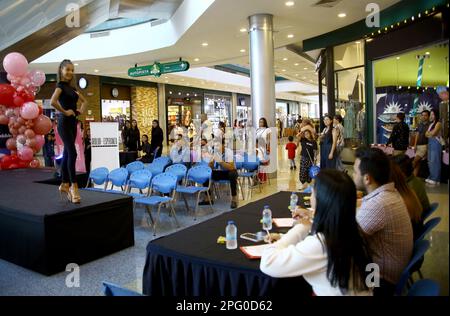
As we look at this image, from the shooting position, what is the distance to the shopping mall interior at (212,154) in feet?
7.09

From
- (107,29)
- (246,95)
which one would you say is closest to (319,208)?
(107,29)

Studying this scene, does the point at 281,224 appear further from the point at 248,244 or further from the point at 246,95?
the point at 246,95

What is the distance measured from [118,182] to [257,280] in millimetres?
4834

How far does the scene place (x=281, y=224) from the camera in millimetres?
2908

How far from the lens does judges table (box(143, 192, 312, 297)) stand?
205 cm

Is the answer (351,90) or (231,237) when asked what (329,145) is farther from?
(231,237)

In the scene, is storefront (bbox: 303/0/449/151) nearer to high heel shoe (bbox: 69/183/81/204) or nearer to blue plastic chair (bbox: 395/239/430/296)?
blue plastic chair (bbox: 395/239/430/296)

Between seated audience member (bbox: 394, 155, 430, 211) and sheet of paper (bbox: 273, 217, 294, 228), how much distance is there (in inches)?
40.0

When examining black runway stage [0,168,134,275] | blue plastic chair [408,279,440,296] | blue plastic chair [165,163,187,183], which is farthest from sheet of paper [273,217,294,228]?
blue plastic chair [165,163,187,183]

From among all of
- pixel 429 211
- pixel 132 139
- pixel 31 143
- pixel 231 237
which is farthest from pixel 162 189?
pixel 132 139

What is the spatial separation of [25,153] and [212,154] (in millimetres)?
4281

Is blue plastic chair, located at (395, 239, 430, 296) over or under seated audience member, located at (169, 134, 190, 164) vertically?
under

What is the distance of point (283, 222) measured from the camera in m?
2.96

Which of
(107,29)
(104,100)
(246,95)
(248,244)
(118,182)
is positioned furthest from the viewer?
(246,95)
